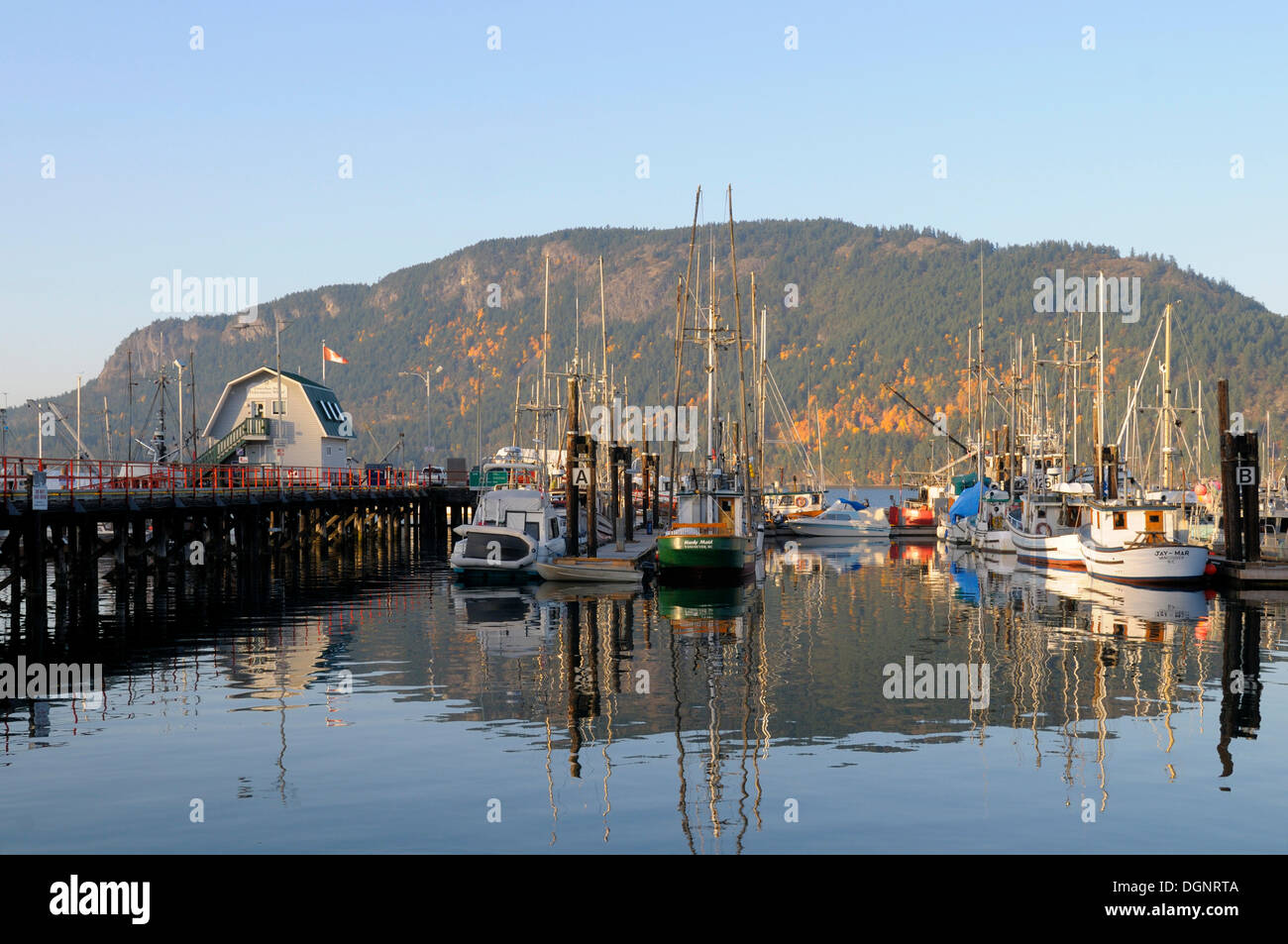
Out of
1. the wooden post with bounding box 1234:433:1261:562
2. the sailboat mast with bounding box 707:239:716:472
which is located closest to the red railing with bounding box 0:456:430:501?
the sailboat mast with bounding box 707:239:716:472

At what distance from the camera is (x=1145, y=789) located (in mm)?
18438

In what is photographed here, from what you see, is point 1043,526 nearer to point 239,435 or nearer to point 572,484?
point 572,484

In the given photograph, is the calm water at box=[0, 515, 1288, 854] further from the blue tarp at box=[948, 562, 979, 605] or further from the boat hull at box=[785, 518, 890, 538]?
the boat hull at box=[785, 518, 890, 538]

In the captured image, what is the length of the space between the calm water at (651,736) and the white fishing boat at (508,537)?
9753mm

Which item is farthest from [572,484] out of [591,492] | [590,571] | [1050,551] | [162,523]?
[1050,551]

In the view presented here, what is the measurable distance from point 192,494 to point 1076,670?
41.6 m

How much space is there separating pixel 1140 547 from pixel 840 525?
150ft

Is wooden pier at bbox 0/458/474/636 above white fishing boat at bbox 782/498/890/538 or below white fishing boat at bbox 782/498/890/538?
above

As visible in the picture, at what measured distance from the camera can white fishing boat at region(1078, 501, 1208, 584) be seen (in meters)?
50.4

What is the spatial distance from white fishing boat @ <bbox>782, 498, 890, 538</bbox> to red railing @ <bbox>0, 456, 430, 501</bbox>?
29604mm
